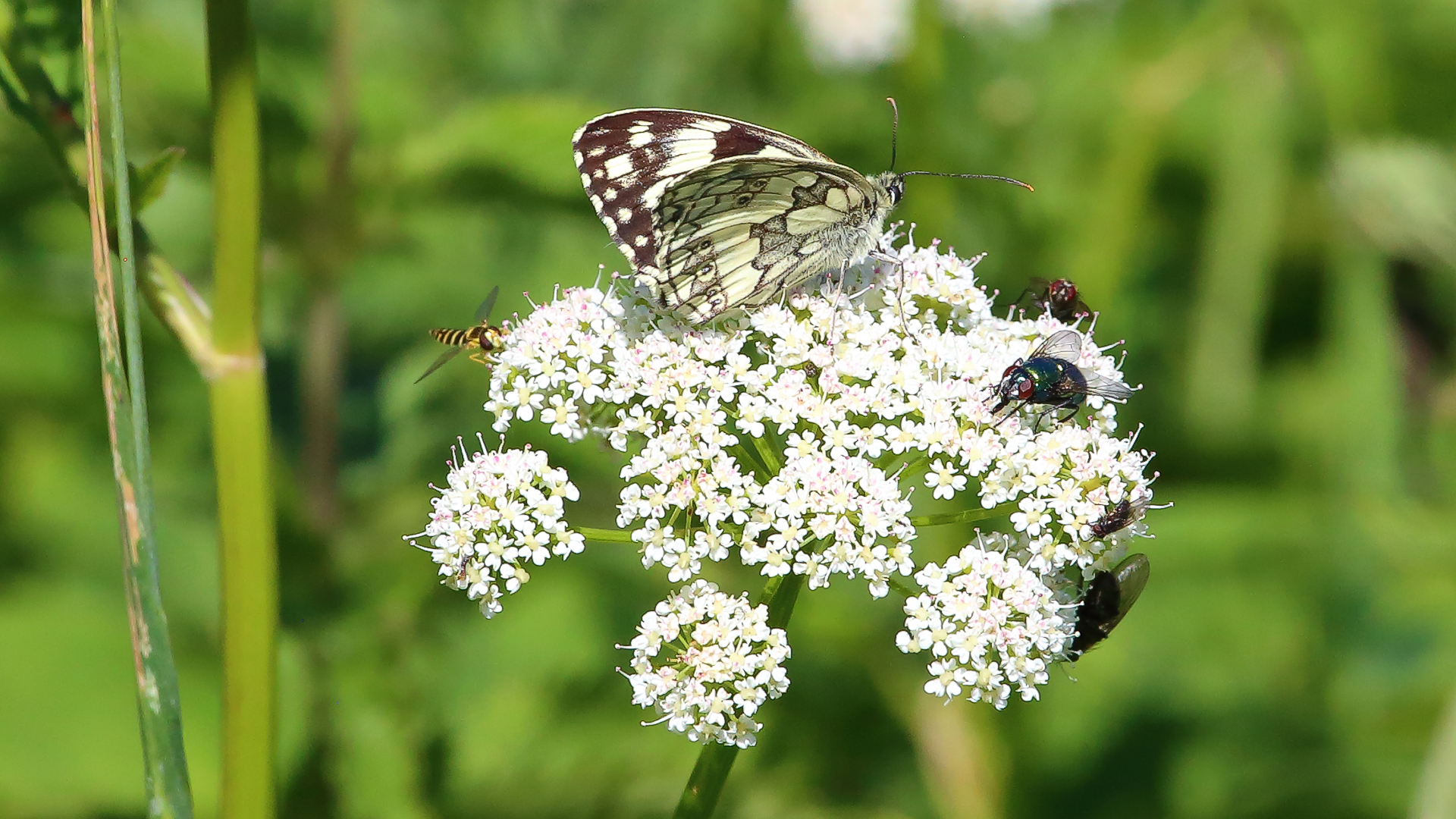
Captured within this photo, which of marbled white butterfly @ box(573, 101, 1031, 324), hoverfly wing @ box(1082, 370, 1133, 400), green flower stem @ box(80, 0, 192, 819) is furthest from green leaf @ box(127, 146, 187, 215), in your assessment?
hoverfly wing @ box(1082, 370, 1133, 400)

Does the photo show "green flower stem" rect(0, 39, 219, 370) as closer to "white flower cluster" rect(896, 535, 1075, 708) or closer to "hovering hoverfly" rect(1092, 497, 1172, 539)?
"white flower cluster" rect(896, 535, 1075, 708)

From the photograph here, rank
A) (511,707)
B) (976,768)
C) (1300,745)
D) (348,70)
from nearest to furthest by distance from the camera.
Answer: (348,70) → (511,707) → (976,768) → (1300,745)

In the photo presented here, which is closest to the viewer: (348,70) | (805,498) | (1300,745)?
(805,498)

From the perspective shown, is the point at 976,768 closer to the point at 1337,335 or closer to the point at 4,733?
the point at 1337,335

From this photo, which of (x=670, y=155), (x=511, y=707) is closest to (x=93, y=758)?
(x=511, y=707)

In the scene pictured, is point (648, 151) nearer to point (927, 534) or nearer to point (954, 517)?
point (954, 517)

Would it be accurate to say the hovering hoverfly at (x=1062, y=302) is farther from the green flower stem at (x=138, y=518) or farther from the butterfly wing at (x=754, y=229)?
the green flower stem at (x=138, y=518)

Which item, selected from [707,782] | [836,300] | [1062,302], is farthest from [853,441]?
[1062,302]
